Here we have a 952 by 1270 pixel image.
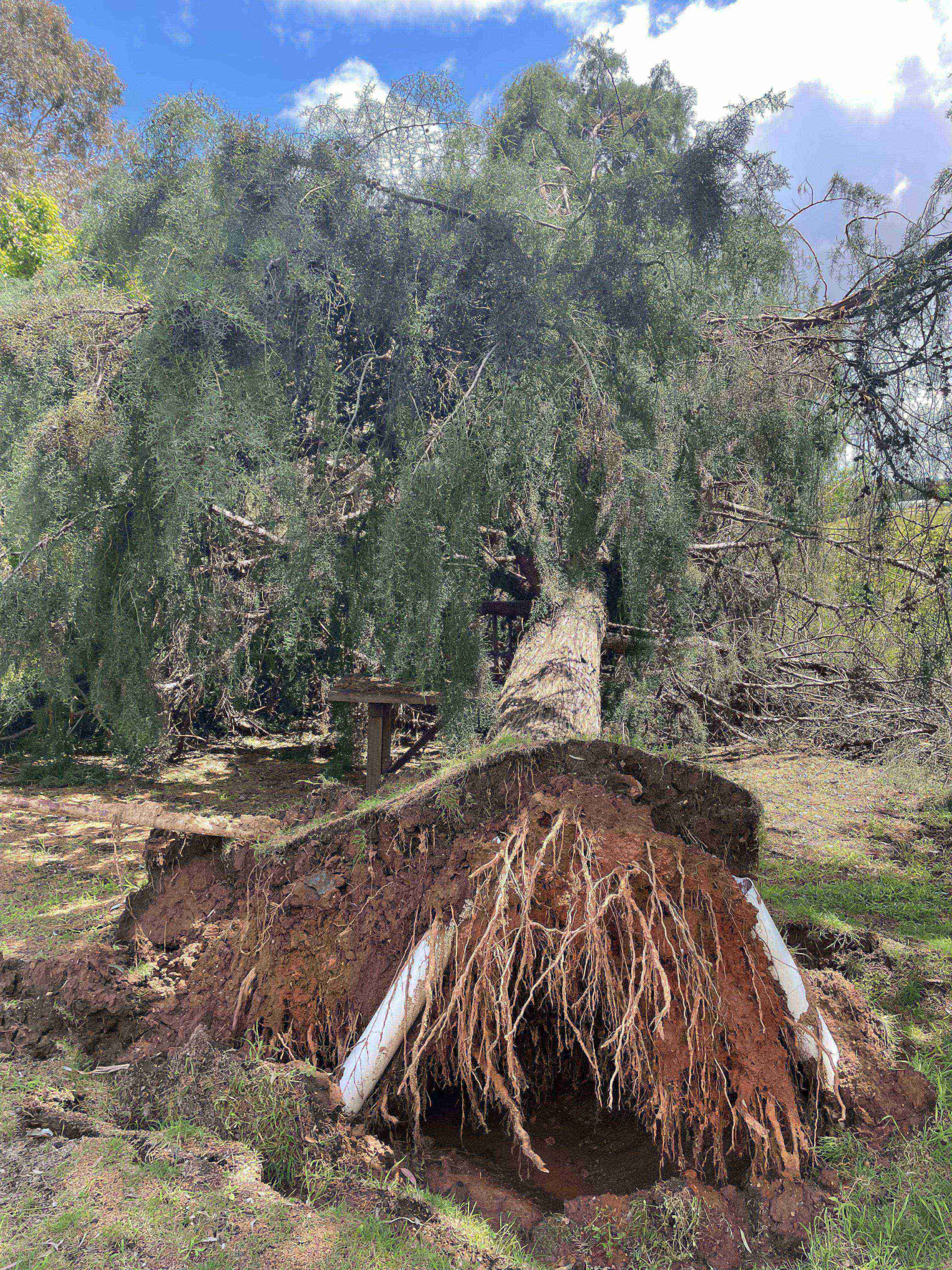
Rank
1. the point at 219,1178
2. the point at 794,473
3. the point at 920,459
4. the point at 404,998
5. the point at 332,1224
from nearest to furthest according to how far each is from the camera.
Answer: the point at 332,1224, the point at 219,1178, the point at 404,998, the point at 920,459, the point at 794,473

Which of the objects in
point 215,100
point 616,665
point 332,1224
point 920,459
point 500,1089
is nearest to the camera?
point 332,1224

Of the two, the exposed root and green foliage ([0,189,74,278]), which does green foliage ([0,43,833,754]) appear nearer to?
the exposed root

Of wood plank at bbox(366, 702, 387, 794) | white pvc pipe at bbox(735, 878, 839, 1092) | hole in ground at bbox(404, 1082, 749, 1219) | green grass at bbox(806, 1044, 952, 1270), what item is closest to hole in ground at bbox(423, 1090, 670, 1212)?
hole in ground at bbox(404, 1082, 749, 1219)

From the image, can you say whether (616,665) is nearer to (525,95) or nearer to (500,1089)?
(500,1089)

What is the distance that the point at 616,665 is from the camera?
22.3 ft

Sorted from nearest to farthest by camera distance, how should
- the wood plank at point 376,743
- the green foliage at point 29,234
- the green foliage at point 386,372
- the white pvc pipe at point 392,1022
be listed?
the white pvc pipe at point 392,1022
the green foliage at point 386,372
the wood plank at point 376,743
the green foliage at point 29,234

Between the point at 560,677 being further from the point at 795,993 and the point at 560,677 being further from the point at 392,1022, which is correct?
the point at 392,1022

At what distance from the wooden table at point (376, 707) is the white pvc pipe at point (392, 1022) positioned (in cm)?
381

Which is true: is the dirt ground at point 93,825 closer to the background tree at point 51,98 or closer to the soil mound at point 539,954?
the soil mound at point 539,954

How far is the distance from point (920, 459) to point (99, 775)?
7473 millimetres

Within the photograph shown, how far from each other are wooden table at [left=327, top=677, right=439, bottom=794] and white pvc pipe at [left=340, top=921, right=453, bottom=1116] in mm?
3809

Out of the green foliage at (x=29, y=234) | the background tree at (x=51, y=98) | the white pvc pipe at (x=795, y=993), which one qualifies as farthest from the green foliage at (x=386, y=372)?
the background tree at (x=51, y=98)

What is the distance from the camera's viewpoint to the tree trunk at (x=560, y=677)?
4301 millimetres

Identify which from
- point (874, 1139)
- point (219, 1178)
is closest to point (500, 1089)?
point (219, 1178)
